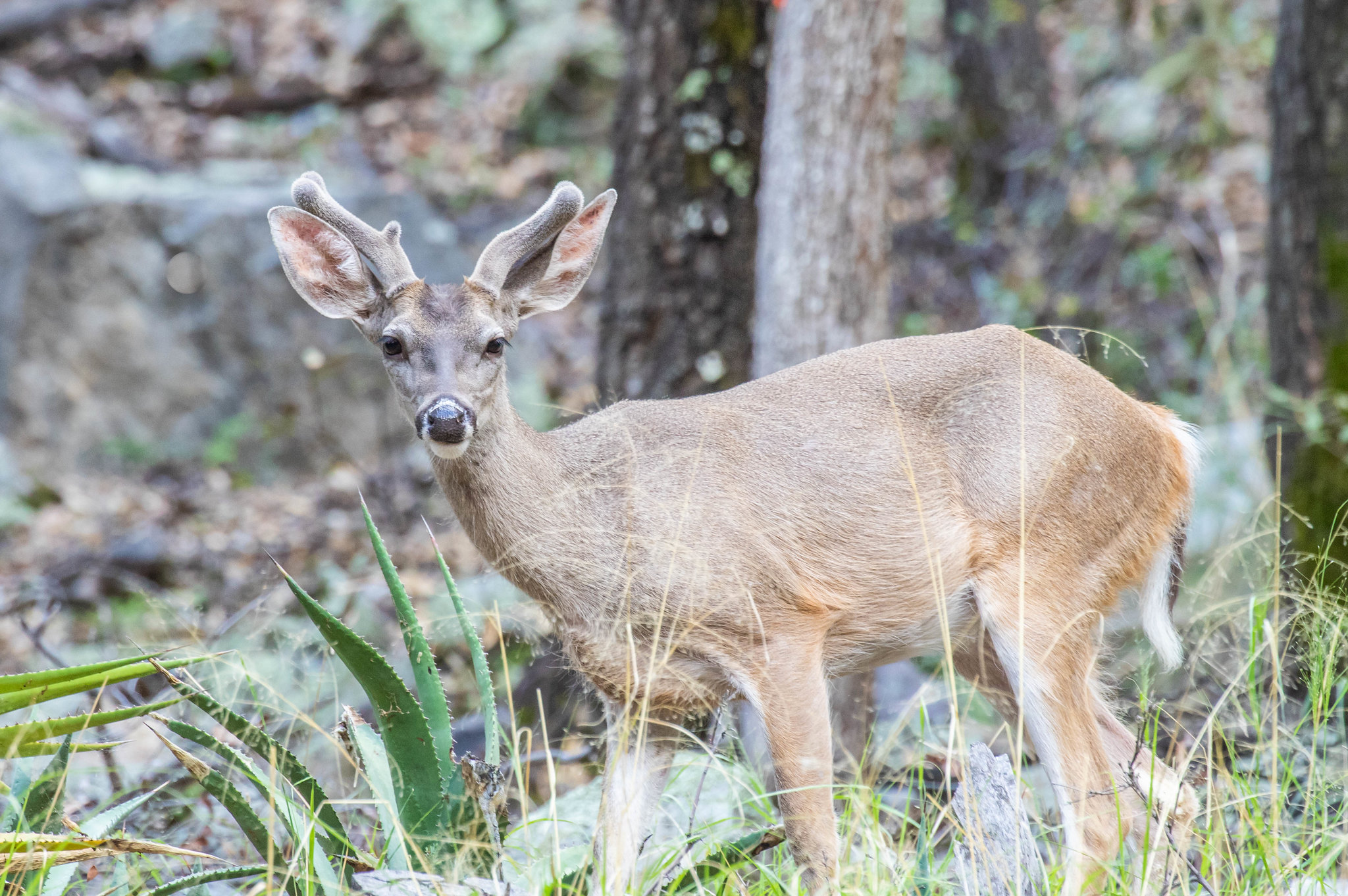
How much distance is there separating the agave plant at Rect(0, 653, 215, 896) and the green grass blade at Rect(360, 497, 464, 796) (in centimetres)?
50

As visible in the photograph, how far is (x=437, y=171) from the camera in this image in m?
12.9

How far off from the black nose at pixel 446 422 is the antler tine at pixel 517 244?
0.50 metres

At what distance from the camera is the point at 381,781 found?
11.0ft

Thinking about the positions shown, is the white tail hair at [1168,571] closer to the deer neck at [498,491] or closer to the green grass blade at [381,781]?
the deer neck at [498,491]

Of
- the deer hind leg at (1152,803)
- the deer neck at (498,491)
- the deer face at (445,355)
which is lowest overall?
the deer hind leg at (1152,803)

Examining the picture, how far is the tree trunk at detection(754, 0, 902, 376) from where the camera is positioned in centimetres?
512

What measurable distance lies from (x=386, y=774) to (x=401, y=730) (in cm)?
24

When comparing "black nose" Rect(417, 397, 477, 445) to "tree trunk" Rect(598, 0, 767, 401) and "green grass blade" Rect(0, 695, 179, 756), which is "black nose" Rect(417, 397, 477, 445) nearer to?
"green grass blade" Rect(0, 695, 179, 756)

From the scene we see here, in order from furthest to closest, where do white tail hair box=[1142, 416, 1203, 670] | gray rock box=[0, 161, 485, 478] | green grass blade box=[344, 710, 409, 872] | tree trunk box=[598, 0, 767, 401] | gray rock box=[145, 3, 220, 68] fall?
gray rock box=[145, 3, 220, 68] < gray rock box=[0, 161, 485, 478] < tree trunk box=[598, 0, 767, 401] < white tail hair box=[1142, 416, 1203, 670] < green grass blade box=[344, 710, 409, 872]

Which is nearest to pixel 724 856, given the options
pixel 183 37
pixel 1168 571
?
pixel 1168 571

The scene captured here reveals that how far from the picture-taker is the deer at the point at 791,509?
3.62 meters

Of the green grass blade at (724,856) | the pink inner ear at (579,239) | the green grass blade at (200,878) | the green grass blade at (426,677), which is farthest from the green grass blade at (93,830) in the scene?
the pink inner ear at (579,239)

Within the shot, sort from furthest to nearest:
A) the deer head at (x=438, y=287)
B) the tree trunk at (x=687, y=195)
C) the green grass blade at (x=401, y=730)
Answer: the tree trunk at (x=687, y=195), the deer head at (x=438, y=287), the green grass blade at (x=401, y=730)

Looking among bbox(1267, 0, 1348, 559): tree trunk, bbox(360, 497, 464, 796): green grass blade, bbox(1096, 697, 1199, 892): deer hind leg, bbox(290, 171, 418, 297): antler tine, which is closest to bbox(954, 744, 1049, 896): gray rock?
bbox(1096, 697, 1199, 892): deer hind leg
